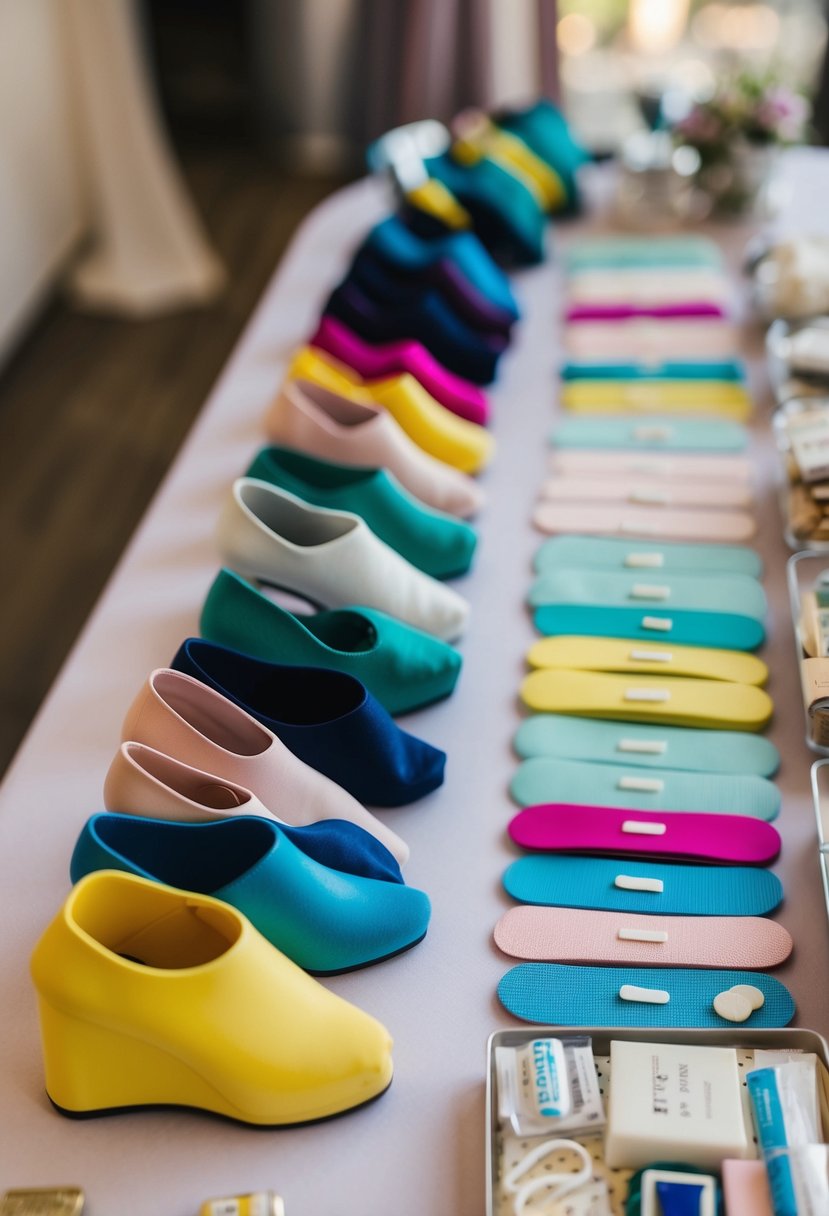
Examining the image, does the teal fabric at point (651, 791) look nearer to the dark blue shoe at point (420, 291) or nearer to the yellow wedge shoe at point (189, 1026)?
the yellow wedge shoe at point (189, 1026)

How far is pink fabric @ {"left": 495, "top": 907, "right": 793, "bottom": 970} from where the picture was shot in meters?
1.05

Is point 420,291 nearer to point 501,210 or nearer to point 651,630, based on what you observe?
point 501,210

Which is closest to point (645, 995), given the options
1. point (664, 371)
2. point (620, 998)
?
point (620, 998)

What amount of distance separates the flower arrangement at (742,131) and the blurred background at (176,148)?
1.03ft

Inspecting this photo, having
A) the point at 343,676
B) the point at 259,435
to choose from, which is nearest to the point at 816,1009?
the point at 343,676

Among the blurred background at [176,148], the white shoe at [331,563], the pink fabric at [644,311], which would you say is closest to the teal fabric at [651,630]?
the white shoe at [331,563]

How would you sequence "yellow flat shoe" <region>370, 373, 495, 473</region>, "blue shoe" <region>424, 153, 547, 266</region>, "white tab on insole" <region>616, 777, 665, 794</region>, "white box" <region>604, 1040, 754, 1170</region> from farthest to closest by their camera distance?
"blue shoe" <region>424, 153, 547, 266</region>
"yellow flat shoe" <region>370, 373, 495, 473</region>
"white tab on insole" <region>616, 777, 665, 794</region>
"white box" <region>604, 1040, 754, 1170</region>

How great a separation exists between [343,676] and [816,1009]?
1.71 ft

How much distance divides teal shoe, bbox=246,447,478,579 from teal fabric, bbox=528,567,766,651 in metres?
0.11

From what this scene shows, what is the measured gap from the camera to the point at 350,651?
135 centimetres

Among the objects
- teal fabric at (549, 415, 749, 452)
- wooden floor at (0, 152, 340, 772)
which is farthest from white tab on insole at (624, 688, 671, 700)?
wooden floor at (0, 152, 340, 772)

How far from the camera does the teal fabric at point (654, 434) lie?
1.75 m

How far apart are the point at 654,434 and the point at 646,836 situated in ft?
A: 2.51

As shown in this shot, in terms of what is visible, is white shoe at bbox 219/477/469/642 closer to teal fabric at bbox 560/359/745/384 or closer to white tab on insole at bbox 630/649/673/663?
white tab on insole at bbox 630/649/673/663
